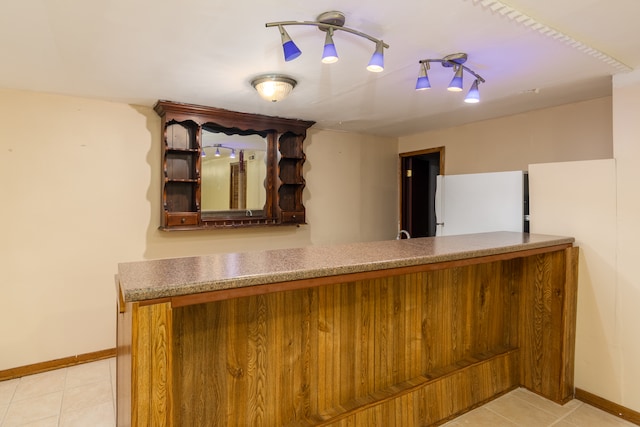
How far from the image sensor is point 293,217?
3867 millimetres

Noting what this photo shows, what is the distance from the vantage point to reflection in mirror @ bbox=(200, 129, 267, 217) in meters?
3.45

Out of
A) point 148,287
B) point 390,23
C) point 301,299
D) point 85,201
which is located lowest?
point 301,299

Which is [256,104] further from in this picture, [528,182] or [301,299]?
[528,182]

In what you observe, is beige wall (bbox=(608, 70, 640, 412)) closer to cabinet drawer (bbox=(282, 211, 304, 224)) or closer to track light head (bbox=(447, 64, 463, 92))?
track light head (bbox=(447, 64, 463, 92))

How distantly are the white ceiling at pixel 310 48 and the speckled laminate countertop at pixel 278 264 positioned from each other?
1099 mm

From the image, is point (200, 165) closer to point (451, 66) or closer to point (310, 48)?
point (310, 48)

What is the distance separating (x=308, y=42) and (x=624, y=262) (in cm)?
239

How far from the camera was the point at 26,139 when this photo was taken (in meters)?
2.81

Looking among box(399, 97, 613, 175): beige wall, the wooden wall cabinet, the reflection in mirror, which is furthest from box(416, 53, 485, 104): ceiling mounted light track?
the reflection in mirror

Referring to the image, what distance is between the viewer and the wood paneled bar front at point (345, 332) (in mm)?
1212

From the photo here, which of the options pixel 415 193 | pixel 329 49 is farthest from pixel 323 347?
pixel 415 193

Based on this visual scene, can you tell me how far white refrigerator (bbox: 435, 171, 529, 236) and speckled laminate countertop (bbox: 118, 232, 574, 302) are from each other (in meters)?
0.79

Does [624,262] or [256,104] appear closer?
[624,262]

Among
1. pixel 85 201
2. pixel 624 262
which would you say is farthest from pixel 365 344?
pixel 85 201
